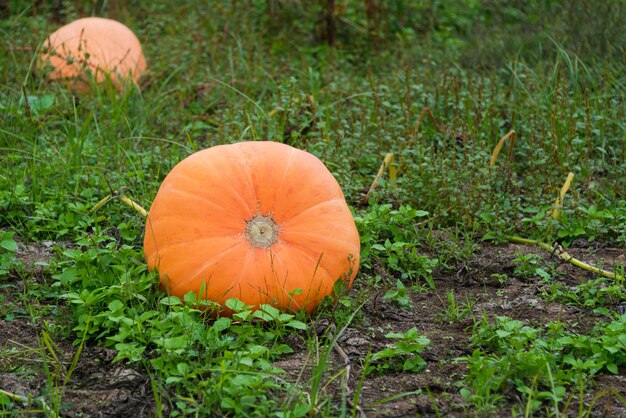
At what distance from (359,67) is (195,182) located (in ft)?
13.1

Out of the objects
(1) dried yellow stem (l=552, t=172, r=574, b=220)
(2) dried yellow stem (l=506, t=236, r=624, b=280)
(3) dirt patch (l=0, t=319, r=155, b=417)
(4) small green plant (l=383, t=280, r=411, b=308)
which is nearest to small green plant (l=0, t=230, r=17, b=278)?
(3) dirt patch (l=0, t=319, r=155, b=417)

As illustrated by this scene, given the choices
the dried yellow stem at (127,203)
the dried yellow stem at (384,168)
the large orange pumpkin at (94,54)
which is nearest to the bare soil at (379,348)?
the dried yellow stem at (127,203)

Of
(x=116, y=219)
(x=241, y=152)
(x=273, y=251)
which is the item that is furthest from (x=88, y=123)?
(x=273, y=251)

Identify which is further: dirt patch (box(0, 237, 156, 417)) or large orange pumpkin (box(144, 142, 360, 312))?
large orange pumpkin (box(144, 142, 360, 312))

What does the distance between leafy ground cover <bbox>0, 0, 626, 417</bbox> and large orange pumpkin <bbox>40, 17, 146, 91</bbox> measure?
6.4 inches

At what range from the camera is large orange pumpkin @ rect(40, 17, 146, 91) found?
5906 mm

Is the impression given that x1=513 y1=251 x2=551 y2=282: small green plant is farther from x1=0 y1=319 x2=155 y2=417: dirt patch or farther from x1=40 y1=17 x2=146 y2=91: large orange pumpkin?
x1=40 y1=17 x2=146 y2=91: large orange pumpkin

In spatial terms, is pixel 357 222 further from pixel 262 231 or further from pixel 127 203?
pixel 127 203

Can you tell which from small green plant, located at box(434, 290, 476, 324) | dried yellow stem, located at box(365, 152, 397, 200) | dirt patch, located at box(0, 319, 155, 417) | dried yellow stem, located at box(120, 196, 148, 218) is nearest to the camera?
dirt patch, located at box(0, 319, 155, 417)

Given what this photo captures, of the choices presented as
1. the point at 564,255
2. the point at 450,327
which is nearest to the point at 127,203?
the point at 450,327

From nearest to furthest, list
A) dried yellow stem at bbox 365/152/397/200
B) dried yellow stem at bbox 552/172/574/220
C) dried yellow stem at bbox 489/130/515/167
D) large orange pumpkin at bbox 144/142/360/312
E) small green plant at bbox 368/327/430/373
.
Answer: small green plant at bbox 368/327/430/373 < large orange pumpkin at bbox 144/142/360/312 < dried yellow stem at bbox 552/172/574/220 < dried yellow stem at bbox 365/152/397/200 < dried yellow stem at bbox 489/130/515/167

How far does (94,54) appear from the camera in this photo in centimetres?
603

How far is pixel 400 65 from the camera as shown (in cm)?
678

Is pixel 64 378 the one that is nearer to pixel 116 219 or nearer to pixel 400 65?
pixel 116 219
